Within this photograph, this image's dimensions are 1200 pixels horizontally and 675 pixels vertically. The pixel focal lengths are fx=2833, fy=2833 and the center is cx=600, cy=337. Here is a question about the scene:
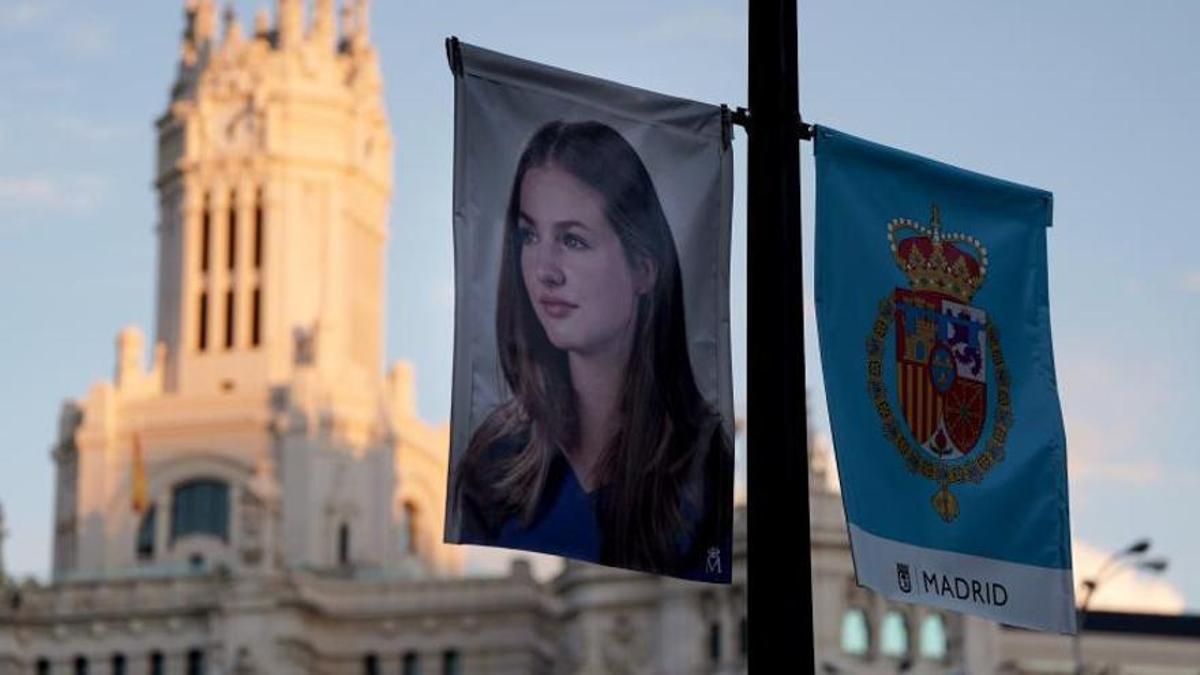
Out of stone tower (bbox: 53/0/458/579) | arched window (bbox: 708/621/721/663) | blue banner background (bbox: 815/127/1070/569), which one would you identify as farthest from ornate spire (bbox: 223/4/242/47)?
blue banner background (bbox: 815/127/1070/569)

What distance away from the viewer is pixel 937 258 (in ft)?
46.0

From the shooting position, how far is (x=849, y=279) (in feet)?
44.8

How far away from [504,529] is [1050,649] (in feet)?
282

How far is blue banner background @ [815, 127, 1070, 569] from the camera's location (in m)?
13.4

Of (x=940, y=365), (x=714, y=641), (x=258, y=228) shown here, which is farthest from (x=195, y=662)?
(x=940, y=365)

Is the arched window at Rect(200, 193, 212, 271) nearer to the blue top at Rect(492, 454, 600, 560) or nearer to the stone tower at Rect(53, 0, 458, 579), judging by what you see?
the stone tower at Rect(53, 0, 458, 579)

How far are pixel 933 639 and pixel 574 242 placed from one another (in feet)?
265

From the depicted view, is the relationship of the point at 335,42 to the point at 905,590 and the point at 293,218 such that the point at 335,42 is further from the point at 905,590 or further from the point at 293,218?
the point at 905,590

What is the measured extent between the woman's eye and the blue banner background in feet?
3.69

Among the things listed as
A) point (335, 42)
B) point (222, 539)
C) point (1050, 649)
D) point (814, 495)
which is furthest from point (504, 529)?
point (335, 42)

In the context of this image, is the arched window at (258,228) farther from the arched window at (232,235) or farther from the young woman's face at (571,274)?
the young woman's face at (571,274)

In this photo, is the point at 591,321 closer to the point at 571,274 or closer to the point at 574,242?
the point at 571,274

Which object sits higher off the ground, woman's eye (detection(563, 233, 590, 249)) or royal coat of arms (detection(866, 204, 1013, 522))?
woman's eye (detection(563, 233, 590, 249))

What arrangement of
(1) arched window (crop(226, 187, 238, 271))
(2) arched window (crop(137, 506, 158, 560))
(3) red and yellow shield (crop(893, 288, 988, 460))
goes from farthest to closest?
(1) arched window (crop(226, 187, 238, 271)) → (2) arched window (crop(137, 506, 158, 560)) → (3) red and yellow shield (crop(893, 288, 988, 460))
